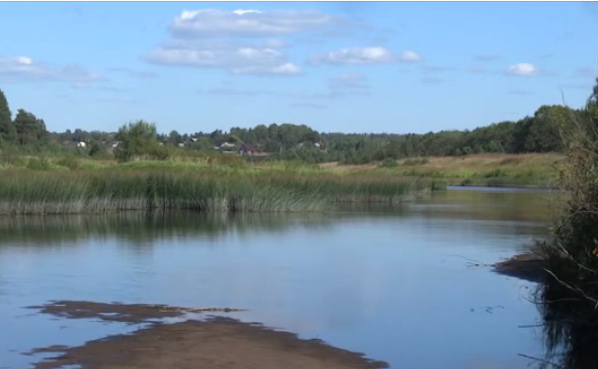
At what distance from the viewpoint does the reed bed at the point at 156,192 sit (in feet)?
104

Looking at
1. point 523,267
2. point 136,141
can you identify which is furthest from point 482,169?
point 523,267

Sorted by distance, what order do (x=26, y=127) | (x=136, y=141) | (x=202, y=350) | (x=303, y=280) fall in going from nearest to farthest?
1. (x=202, y=350)
2. (x=303, y=280)
3. (x=136, y=141)
4. (x=26, y=127)

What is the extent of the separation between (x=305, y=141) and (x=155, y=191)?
114 meters

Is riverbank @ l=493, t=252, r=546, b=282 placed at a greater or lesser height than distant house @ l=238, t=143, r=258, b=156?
lesser

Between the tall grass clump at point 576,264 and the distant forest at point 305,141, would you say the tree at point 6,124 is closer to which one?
the distant forest at point 305,141

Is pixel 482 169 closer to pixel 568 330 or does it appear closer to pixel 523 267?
pixel 523 267

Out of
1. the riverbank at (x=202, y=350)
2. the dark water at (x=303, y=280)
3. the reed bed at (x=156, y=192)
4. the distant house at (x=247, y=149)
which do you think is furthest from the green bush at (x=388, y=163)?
the riverbank at (x=202, y=350)

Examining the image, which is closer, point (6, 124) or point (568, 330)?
point (568, 330)

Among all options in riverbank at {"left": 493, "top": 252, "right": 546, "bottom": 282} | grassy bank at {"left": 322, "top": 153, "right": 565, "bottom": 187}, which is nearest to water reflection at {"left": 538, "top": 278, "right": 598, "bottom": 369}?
riverbank at {"left": 493, "top": 252, "right": 546, "bottom": 282}

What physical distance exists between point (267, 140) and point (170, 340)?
422 feet

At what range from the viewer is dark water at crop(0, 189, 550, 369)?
40.3 ft

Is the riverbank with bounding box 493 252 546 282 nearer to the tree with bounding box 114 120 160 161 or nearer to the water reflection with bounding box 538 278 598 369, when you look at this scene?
the water reflection with bounding box 538 278 598 369

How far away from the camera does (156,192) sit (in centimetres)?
3616

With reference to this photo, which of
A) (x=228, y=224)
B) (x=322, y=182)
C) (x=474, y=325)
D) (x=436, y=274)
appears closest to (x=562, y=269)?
(x=474, y=325)
